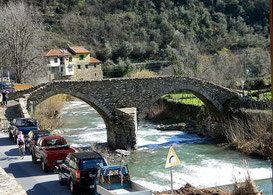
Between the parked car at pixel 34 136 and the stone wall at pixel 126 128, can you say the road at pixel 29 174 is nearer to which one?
the parked car at pixel 34 136

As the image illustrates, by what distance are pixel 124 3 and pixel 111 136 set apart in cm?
7706

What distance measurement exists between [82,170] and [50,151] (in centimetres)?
328

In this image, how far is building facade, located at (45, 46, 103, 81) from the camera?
197 feet

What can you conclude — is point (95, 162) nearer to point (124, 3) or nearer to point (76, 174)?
point (76, 174)

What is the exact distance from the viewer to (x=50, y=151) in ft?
51.0

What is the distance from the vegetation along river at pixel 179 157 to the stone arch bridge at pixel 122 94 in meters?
1.86

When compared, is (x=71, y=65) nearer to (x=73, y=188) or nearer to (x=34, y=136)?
(x=34, y=136)

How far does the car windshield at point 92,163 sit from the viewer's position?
12.8m

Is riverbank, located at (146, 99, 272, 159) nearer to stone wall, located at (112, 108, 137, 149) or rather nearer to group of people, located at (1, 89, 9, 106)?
stone wall, located at (112, 108, 137, 149)

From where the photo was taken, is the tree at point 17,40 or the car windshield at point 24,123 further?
the tree at point 17,40

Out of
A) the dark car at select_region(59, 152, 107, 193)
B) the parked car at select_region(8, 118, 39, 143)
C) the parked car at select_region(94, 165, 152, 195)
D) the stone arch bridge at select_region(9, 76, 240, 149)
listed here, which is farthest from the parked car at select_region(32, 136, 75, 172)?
the stone arch bridge at select_region(9, 76, 240, 149)

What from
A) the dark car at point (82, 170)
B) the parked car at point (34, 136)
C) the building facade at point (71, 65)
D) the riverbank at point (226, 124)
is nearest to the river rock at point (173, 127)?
the riverbank at point (226, 124)

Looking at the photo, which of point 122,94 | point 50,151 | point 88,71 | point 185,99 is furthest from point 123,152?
point 88,71

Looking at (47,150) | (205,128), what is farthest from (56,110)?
(47,150)
